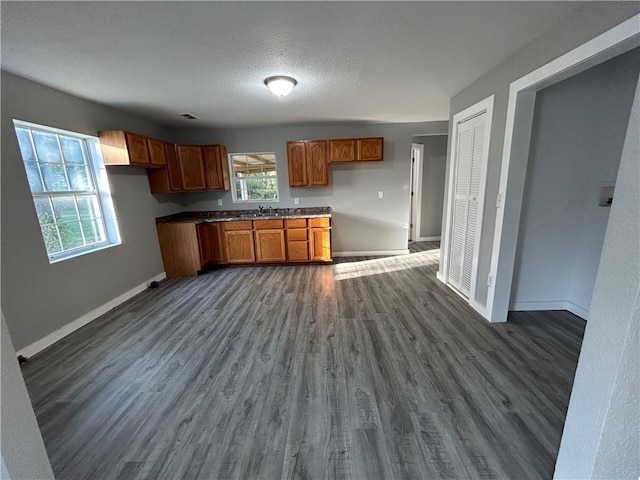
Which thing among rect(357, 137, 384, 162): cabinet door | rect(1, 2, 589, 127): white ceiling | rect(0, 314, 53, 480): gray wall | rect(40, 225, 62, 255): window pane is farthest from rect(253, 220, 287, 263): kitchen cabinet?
rect(0, 314, 53, 480): gray wall

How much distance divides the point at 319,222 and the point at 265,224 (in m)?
0.94

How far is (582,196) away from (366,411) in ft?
9.44

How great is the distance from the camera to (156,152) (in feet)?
12.5

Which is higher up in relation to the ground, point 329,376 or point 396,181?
point 396,181

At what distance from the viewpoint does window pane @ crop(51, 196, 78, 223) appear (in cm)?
271

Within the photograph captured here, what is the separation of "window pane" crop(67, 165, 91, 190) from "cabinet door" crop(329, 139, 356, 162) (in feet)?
11.1

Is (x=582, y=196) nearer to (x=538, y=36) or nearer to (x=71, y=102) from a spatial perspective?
(x=538, y=36)

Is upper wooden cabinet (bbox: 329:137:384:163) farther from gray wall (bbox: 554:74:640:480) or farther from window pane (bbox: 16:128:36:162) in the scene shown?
gray wall (bbox: 554:74:640:480)

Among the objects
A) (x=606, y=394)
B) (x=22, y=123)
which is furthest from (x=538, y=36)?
(x=22, y=123)

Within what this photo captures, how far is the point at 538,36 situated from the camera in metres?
1.90

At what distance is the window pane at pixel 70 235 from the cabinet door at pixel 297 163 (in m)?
2.98

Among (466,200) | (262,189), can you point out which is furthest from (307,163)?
(466,200)

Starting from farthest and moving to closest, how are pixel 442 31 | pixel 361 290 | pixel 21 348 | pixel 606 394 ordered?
pixel 361 290 < pixel 21 348 < pixel 442 31 < pixel 606 394

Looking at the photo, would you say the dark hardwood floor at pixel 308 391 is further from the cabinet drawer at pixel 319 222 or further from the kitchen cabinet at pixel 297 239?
the cabinet drawer at pixel 319 222
